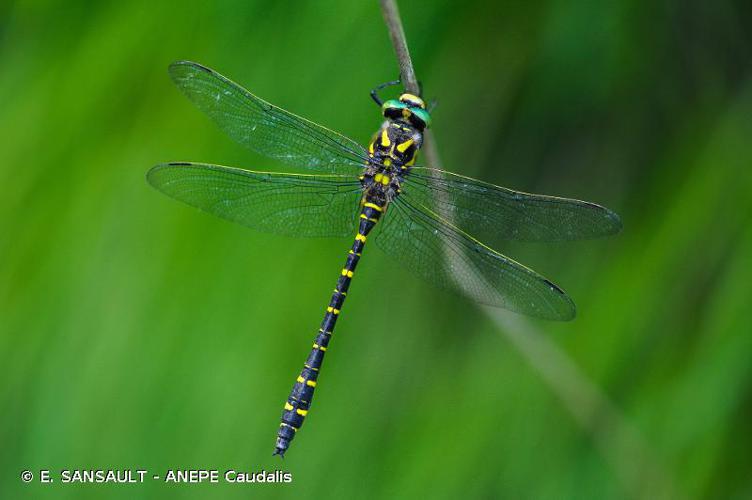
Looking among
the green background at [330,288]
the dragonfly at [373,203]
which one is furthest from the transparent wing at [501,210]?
the green background at [330,288]

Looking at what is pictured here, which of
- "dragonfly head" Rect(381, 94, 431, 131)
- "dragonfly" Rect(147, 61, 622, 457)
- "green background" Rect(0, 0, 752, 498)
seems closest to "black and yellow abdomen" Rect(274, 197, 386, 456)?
"dragonfly" Rect(147, 61, 622, 457)

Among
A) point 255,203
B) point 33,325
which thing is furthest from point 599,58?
point 33,325

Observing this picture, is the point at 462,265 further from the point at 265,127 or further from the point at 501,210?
the point at 265,127

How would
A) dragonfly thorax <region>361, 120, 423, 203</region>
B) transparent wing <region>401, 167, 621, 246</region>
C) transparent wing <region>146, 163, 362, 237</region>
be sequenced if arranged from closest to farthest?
transparent wing <region>401, 167, 621, 246</region> → transparent wing <region>146, 163, 362, 237</region> → dragonfly thorax <region>361, 120, 423, 203</region>

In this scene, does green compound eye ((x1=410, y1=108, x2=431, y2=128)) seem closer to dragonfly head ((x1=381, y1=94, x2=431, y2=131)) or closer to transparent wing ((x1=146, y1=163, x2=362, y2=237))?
dragonfly head ((x1=381, y1=94, x2=431, y2=131))

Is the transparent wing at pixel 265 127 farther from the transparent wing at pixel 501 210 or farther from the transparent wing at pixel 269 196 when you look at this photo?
the transparent wing at pixel 501 210
